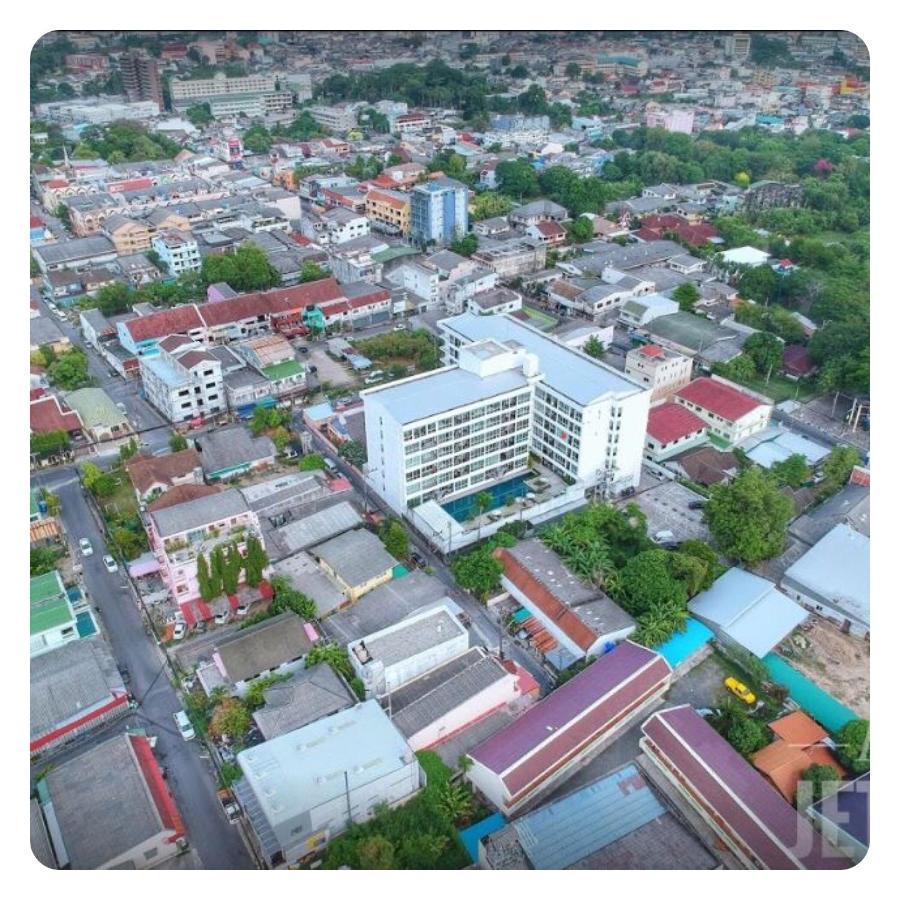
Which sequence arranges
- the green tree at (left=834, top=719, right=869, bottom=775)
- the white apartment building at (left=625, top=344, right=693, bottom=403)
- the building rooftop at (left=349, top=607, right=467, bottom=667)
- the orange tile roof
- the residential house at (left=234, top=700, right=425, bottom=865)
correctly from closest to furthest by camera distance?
the residential house at (left=234, top=700, right=425, bottom=865)
the green tree at (left=834, top=719, right=869, bottom=775)
the orange tile roof
the building rooftop at (left=349, top=607, right=467, bottom=667)
the white apartment building at (left=625, top=344, right=693, bottom=403)

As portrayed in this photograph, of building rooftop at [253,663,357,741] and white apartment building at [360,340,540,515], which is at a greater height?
white apartment building at [360,340,540,515]

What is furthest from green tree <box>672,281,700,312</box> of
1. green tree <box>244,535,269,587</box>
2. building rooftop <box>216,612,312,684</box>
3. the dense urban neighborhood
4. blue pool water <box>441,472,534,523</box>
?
building rooftop <box>216,612,312,684</box>

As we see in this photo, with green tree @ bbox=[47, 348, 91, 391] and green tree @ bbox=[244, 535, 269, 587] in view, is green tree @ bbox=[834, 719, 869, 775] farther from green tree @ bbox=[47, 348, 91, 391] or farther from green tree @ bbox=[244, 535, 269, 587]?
green tree @ bbox=[47, 348, 91, 391]

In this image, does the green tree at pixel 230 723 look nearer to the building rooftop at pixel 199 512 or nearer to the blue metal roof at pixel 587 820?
the building rooftop at pixel 199 512

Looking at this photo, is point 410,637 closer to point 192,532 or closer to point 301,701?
point 301,701

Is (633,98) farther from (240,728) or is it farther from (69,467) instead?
(240,728)

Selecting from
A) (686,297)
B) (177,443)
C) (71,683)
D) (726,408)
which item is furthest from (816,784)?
(686,297)

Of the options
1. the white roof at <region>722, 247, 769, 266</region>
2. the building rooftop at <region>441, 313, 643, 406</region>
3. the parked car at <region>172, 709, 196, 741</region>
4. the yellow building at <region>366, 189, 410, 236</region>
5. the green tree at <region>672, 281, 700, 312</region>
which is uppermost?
the building rooftop at <region>441, 313, 643, 406</region>
